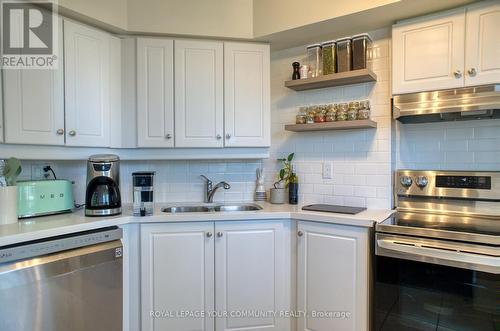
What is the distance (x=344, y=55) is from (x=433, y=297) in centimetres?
158

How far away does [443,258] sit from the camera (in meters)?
1.52

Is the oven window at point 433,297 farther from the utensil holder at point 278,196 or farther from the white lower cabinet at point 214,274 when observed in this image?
the utensil holder at point 278,196

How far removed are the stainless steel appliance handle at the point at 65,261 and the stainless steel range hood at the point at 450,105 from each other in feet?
6.25

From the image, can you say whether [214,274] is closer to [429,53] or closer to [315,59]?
[315,59]

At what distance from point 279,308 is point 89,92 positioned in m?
1.94

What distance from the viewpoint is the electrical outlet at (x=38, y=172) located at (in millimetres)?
2112

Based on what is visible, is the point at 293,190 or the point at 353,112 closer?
the point at 353,112

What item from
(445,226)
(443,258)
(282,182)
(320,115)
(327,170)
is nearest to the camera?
(443,258)

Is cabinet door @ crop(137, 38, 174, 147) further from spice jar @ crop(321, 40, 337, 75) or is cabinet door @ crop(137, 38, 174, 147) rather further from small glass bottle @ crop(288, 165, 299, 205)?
spice jar @ crop(321, 40, 337, 75)

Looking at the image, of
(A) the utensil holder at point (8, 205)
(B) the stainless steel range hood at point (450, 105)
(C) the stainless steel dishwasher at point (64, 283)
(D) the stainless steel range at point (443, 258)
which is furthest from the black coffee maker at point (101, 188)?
(B) the stainless steel range hood at point (450, 105)

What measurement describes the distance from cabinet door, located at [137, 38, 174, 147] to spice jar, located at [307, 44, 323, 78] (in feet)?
3.39

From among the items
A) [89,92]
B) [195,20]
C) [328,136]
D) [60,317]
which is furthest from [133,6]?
[60,317]

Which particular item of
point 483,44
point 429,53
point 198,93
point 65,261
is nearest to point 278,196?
point 198,93

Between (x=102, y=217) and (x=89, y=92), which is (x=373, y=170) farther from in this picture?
(x=89, y=92)
